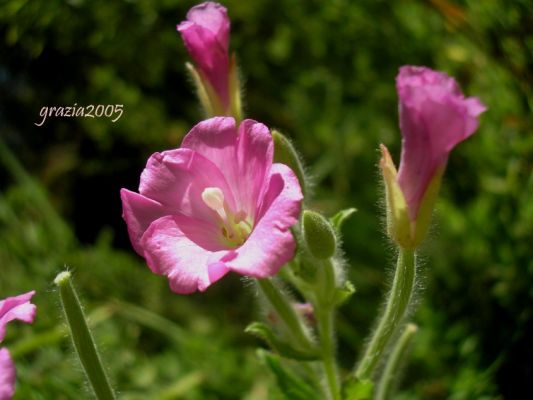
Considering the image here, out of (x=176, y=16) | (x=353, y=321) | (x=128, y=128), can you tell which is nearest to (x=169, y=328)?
(x=353, y=321)

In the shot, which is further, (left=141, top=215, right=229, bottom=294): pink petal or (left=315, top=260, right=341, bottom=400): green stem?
(left=315, top=260, right=341, bottom=400): green stem

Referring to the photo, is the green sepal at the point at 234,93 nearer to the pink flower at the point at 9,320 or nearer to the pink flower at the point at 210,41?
the pink flower at the point at 210,41

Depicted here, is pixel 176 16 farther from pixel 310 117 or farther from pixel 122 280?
pixel 122 280

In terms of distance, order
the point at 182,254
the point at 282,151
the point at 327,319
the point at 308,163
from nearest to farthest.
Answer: the point at 182,254 → the point at 282,151 → the point at 327,319 → the point at 308,163

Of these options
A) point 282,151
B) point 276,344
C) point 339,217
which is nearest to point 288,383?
point 276,344

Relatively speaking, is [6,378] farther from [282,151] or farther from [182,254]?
[282,151]

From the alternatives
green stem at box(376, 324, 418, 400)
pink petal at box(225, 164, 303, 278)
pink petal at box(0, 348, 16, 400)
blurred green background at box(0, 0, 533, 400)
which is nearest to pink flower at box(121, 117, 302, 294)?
pink petal at box(225, 164, 303, 278)

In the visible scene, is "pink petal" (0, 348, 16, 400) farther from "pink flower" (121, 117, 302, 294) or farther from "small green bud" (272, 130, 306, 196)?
"small green bud" (272, 130, 306, 196)

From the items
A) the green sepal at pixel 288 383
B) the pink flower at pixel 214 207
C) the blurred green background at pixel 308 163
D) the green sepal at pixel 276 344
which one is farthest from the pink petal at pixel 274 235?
the blurred green background at pixel 308 163
